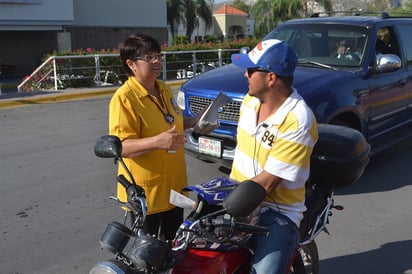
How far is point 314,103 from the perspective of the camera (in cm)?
539

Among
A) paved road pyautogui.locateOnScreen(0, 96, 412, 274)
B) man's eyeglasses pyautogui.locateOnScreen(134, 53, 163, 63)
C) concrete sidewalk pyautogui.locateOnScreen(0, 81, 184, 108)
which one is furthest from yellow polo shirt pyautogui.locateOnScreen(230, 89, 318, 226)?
concrete sidewalk pyautogui.locateOnScreen(0, 81, 184, 108)

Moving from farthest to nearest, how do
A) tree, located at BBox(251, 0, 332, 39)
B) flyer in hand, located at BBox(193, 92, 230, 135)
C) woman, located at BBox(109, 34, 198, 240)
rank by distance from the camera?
tree, located at BBox(251, 0, 332, 39)
flyer in hand, located at BBox(193, 92, 230, 135)
woman, located at BBox(109, 34, 198, 240)

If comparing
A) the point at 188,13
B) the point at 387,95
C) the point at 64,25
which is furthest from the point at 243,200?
the point at 188,13

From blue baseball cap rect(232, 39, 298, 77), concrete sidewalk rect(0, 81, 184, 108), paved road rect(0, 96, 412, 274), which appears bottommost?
paved road rect(0, 96, 412, 274)

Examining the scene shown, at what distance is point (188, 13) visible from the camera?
2184 inches

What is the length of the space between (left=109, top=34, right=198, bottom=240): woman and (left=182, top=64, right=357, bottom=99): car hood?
2.47 metres

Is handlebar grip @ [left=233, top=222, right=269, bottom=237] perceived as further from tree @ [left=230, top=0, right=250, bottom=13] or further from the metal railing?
tree @ [left=230, top=0, right=250, bottom=13]

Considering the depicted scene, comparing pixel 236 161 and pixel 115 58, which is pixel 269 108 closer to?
pixel 236 161

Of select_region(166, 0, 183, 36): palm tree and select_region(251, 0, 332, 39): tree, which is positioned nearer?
select_region(251, 0, 332, 39): tree

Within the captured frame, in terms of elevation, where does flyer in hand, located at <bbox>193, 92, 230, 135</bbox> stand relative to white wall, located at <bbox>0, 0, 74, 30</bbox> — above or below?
below

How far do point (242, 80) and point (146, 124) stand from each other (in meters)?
2.85

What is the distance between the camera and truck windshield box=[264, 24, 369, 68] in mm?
6363

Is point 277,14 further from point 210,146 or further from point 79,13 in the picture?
point 210,146

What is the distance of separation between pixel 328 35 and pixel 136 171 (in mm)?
4526
